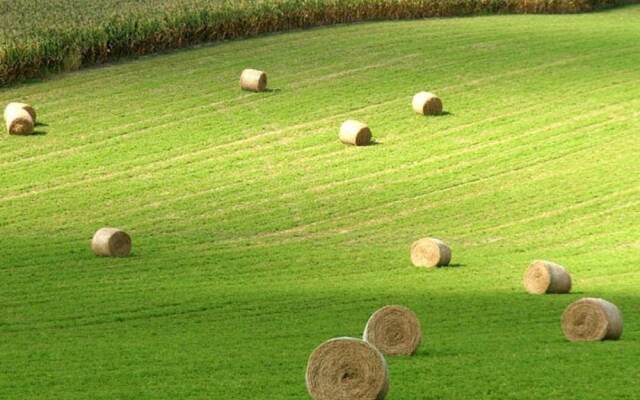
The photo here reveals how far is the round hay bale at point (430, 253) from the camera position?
2373 cm

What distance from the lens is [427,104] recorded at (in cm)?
3559

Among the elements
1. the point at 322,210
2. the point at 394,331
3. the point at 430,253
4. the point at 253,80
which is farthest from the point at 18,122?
the point at 394,331

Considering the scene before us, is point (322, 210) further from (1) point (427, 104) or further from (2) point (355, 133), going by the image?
(1) point (427, 104)

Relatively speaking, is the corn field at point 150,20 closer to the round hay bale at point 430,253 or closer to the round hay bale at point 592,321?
the round hay bale at point 430,253

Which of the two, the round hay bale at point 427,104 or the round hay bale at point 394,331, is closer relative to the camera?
the round hay bale at point 394,331

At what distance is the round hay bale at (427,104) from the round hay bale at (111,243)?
12416 millimetres

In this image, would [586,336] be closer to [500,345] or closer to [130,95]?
[500,345]

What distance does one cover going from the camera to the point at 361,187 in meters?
30.4

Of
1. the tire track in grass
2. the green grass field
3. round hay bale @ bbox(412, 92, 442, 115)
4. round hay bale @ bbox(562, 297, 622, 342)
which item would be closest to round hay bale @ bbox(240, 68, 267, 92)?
the green grass field

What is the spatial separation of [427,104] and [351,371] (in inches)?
890

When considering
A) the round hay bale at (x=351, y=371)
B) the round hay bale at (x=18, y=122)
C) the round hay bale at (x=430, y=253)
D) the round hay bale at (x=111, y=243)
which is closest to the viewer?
the round hay bale at (x=351, y=371)

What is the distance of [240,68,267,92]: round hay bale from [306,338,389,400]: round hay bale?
24.0m

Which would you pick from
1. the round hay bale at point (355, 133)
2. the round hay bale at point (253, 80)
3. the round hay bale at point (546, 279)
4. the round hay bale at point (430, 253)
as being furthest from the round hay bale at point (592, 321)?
the round hay bale at point (253, 80)

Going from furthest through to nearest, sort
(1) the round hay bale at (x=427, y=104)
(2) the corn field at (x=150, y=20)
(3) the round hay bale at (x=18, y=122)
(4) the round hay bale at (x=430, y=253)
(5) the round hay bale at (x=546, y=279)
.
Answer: (2) the corn field at (x=150, y=20)
(1) the round hay bale at (x=427, y=104)
(3) the round hay bale at (x=18, y=122)
(4) the round hay bale at (x=430, y=253)
(5) the round hay bale at (x=546, y=279)
